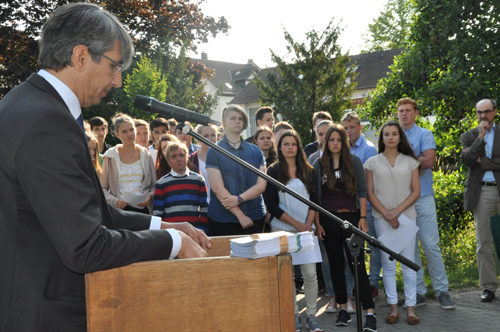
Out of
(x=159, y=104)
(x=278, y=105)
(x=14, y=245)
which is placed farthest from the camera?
(x=278, y=105)

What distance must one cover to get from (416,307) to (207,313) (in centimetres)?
495

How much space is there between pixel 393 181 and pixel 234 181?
1.89 metres

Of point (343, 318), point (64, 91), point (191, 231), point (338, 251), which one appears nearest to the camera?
point (64, 91)

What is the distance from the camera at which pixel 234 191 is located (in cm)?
560

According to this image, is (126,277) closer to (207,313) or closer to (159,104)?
(207,313)

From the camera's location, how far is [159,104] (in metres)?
2.69

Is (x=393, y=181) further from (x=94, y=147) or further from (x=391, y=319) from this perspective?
(x=94, y=147)

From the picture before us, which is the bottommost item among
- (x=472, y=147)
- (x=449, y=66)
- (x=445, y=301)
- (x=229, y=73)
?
(x=445, y=301)

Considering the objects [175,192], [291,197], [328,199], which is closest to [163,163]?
[175,192]

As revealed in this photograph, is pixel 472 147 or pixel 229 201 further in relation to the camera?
pixel 472 147

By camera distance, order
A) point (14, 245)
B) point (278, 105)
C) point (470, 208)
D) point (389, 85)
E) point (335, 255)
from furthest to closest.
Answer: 1. point (278, 105)
2. point (389, 85)
3. point (470, 208)
4. point (335, 255)
5. point (14, 245)

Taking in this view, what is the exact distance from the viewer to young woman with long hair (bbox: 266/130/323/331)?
215 inches

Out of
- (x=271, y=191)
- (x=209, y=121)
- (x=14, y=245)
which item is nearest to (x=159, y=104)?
(x=209, y=121)

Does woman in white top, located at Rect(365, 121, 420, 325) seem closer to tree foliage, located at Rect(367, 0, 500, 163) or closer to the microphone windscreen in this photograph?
tree foliage, located at Rect(367, 0, 500, 163)
